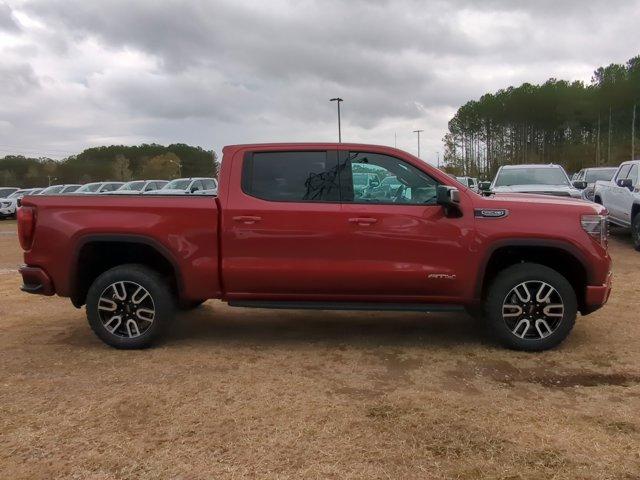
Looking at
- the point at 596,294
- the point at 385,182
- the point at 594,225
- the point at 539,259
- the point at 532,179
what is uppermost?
the point at 532,179

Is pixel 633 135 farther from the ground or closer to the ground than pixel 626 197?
farther from the ground

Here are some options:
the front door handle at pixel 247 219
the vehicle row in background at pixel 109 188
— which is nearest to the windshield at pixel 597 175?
the vehicle row in background at pixel 109 188

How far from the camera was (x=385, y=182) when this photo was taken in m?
4.80

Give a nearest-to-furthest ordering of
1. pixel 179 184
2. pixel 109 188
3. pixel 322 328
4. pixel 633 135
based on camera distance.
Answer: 1. pixel 322 328
2. pixel 179 184
3. pixel 109 188
4. pixel 633 135

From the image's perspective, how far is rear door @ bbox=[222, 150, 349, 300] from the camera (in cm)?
470

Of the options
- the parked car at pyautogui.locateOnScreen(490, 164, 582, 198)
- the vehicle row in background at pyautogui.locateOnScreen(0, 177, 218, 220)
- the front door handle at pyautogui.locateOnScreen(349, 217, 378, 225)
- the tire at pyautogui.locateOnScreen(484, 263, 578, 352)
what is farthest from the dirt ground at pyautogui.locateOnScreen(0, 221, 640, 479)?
the vehicle row in background at pyautogui.locateOnScreen(0, 177, 218, 220)

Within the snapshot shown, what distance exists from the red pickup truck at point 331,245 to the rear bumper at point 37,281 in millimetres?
12

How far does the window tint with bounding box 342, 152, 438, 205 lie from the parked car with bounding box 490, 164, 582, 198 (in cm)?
645

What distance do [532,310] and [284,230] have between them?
2.26m

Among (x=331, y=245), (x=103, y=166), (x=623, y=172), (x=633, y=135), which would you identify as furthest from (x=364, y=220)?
(x=103, y=166)

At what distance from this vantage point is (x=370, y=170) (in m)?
4.83

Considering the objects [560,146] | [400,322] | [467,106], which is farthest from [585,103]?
[400,322]

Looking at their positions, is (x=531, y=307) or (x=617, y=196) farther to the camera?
(x=617, y=196)

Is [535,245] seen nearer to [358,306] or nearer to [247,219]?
[358,306]
